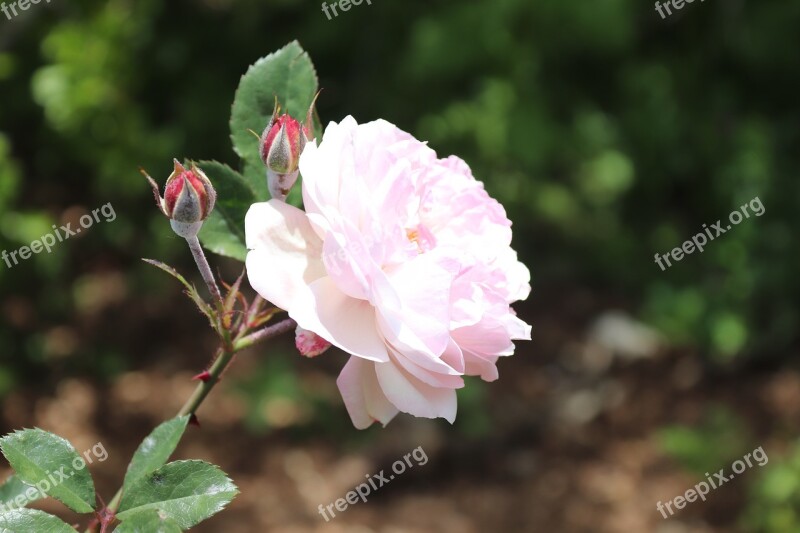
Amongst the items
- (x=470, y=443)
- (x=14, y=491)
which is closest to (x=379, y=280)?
(x=14, y=491)

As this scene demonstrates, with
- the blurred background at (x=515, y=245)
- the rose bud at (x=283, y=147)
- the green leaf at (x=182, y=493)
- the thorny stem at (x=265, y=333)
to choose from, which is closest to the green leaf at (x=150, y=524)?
the green leaf at (x=182, y=493)

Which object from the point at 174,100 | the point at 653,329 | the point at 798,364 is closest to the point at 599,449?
the point at 653,329

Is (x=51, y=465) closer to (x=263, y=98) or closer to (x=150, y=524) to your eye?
(x=150, y=524)

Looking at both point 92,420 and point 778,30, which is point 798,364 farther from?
point 92,420

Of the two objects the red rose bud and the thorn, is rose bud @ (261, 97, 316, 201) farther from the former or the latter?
the thorn

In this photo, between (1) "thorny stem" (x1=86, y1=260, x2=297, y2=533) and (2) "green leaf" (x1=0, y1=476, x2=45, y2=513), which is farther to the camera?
(2) "green leaf" (x1=0, y1=476, x2=45, y2=513)

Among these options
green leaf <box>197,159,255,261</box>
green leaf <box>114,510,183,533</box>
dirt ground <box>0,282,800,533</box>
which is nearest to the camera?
green leaf <box>114,510,183,533</box>

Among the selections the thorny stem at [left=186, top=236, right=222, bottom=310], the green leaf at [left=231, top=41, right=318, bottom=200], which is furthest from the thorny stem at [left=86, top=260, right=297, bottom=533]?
the green leaf at [left=231, top=41, right=318, bottom=200]
